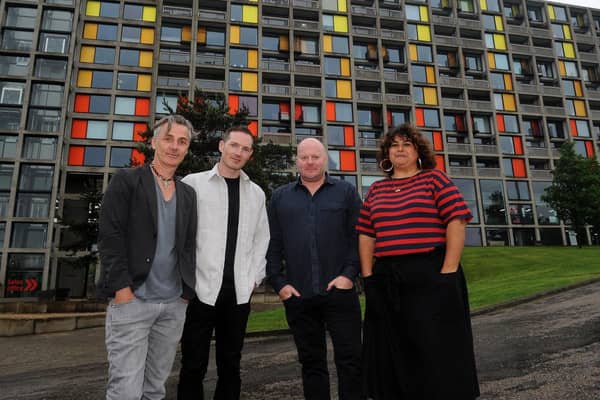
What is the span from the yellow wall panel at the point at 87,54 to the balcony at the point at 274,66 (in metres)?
16.3

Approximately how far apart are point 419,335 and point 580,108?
5283cm

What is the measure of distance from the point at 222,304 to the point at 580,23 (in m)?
61.3

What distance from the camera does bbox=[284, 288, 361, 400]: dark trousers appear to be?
9.79ft

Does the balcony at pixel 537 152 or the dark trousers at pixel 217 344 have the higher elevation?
the balcony at pixel 537 152

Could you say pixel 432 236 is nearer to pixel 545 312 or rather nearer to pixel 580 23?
pixel 545 312

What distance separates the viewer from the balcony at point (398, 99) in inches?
Result: 1545

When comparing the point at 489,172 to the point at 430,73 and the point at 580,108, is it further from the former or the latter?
the point at 580,108

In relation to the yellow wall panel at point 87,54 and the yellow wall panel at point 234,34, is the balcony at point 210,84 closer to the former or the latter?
the yellow wall panel at point 234,34

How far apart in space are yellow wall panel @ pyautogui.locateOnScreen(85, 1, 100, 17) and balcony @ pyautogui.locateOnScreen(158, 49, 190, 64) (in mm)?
7831

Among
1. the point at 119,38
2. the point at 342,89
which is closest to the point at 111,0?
the point at 119,38

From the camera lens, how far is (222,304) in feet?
10.1

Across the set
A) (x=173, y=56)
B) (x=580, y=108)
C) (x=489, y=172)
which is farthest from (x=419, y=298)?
(x=580, y=108)

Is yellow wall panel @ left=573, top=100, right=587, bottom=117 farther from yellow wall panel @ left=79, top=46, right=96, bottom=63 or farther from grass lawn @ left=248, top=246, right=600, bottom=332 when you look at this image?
yellow wall panel @ left=79, top=46, right=96, bottom=63

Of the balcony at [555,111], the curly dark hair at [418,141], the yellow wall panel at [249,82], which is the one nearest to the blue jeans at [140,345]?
the curly dark hair at [418,141]
